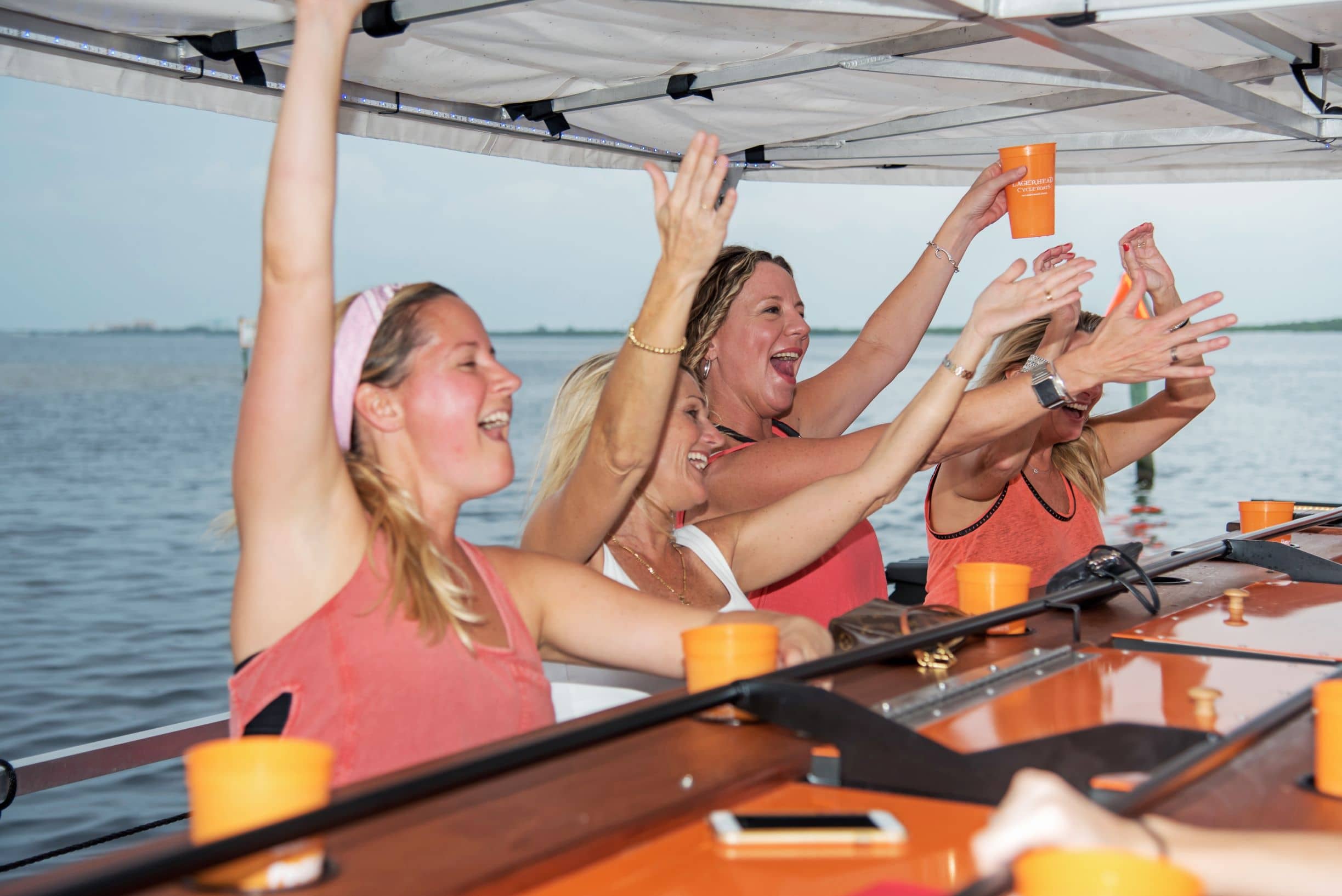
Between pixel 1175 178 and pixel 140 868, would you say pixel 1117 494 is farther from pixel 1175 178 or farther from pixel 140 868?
pixel 140 868

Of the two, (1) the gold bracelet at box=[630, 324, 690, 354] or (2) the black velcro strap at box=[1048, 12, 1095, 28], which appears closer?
(1) the gold bracelet at box=[630, 324, 690, 354]

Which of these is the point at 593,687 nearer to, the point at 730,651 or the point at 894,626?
the point at 894,626

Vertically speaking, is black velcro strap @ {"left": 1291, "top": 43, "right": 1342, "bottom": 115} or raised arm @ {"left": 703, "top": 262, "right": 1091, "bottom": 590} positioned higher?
black velcro strap @ {"left": 1291, "top": 43, "right": 1342, "bottom": 115}

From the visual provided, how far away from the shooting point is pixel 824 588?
286cm

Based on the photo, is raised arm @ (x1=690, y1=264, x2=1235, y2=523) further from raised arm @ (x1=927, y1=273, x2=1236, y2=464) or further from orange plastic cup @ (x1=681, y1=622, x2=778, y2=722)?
orange plastic cup @ (x1=681, y1=622, x2=778, y2=722)

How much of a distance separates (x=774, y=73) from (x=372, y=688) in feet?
6.98

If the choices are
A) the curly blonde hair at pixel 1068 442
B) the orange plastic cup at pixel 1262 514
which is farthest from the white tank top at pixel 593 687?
the orange plastic cup at pixel 1262 514

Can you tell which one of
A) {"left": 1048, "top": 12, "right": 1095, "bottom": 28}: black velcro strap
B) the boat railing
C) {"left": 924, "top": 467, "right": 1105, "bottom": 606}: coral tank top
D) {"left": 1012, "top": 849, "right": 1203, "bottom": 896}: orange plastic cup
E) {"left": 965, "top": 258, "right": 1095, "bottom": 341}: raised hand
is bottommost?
the boat railing

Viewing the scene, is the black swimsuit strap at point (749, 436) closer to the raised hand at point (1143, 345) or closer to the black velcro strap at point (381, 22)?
the raised hand at point (1143, 345)

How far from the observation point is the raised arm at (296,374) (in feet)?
4.52

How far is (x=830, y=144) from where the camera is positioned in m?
3.95

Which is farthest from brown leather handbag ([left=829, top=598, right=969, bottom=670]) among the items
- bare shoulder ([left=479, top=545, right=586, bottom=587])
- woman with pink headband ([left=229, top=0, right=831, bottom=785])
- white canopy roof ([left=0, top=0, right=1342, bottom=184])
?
white canopy roof ([left=0, top=0, right=1342, bottom=184])

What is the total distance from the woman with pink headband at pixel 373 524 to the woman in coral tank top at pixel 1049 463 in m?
1.21

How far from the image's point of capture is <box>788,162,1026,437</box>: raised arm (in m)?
3.12
